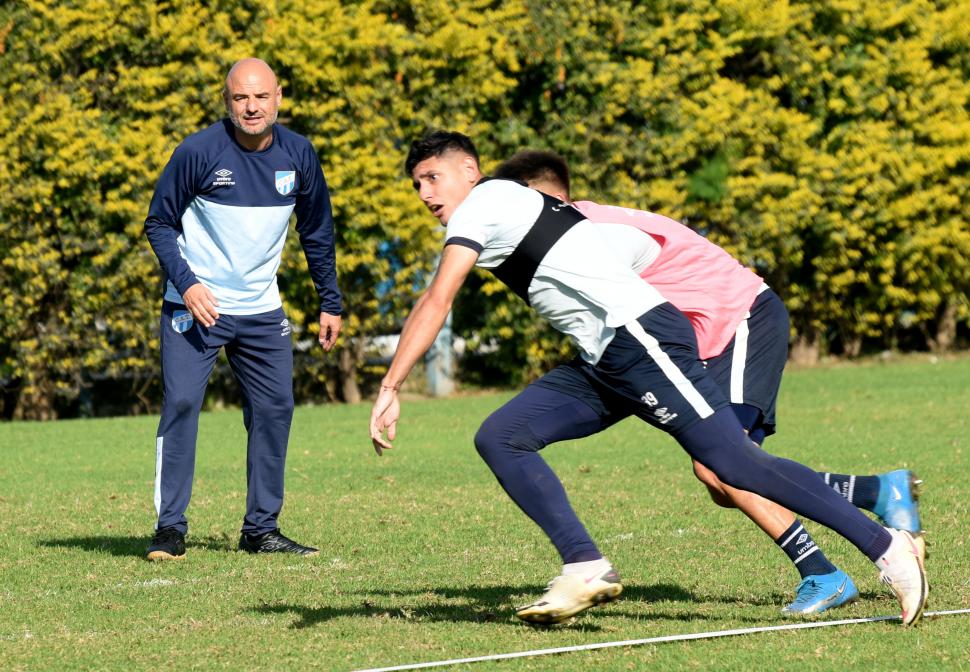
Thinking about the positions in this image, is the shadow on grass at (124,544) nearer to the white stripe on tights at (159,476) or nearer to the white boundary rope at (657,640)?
the white stripe on tights at (159,476)

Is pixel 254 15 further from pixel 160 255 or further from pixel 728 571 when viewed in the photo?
pixel 728 571

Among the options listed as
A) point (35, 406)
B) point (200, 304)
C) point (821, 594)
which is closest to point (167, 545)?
point (200, 304)

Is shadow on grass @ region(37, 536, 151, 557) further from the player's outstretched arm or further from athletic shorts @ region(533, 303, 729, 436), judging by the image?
athletic shorts @ region(533, 303, 729, 436)

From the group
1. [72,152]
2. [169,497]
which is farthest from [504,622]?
A: [72,152]

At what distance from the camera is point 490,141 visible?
1565cm

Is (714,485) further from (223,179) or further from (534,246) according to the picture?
(223,179)

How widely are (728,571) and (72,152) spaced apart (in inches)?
344

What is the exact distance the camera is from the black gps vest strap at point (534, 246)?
5.46 metres

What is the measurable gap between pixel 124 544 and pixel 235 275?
1.51m

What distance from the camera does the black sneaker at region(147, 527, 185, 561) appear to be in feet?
23.8

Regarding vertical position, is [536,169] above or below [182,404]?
above

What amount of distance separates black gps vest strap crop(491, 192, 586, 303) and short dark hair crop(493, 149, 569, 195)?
71 centimetres

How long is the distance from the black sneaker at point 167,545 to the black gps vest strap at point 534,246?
8.43ft

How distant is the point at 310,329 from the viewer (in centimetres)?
1480
